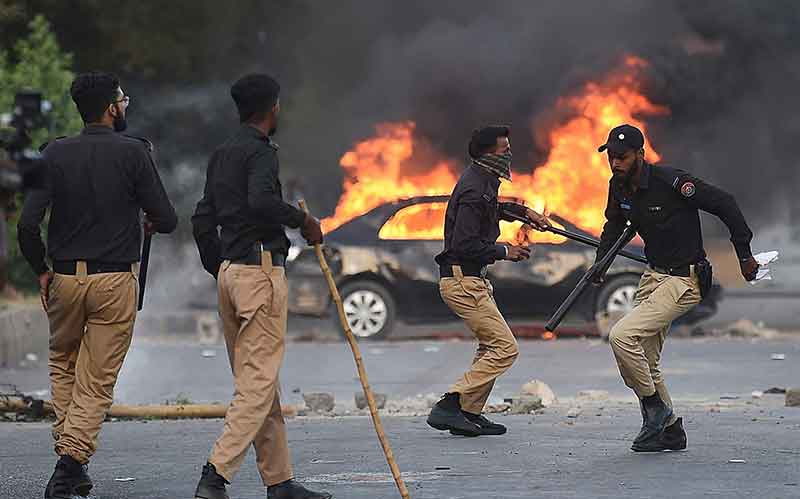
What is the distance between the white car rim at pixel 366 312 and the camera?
1745 centimetres

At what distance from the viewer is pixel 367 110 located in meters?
28.3

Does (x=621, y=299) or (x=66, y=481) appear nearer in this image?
(x=66, y=481)

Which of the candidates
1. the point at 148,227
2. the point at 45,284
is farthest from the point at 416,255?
the point at 45,284

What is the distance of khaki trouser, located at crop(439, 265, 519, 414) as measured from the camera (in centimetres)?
988

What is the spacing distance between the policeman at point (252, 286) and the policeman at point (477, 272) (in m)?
2.48

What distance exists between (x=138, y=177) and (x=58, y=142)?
16.5 inches

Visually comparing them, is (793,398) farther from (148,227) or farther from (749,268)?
(148,227)

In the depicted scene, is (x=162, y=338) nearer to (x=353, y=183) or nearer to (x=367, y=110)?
(x=353, y=183)

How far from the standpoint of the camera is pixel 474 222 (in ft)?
32.1

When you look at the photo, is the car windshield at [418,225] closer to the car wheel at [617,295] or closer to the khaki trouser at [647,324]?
the car wheel at [617,295]

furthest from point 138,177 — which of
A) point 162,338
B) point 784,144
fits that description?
point 784,144

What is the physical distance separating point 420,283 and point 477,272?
24.5ft

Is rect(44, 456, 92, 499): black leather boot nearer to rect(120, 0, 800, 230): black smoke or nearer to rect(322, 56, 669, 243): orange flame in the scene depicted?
rect(322, 56, 669, 243): orange flame

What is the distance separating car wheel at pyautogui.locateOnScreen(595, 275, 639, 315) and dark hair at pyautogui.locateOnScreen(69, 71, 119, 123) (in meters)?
10.0
